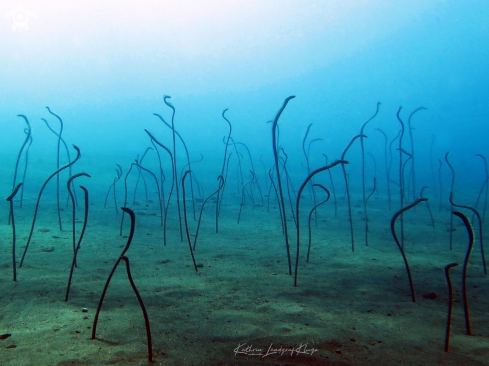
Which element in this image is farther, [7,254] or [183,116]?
[183,116]

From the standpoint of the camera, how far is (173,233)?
6.22 metres

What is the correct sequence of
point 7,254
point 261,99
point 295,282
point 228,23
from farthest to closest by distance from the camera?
point 261,99
point 228,23
point 7,254
point 295,282

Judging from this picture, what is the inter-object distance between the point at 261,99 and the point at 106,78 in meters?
73.7

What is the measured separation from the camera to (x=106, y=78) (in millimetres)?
117188

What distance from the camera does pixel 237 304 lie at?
2764 millimetres

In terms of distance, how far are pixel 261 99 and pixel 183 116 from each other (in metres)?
43.5

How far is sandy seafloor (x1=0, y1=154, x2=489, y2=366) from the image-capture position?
1.83 m

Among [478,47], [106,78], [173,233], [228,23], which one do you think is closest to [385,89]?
[478,47]

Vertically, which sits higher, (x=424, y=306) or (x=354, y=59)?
(x=354, y=59)

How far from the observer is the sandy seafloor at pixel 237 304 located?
1827 mm

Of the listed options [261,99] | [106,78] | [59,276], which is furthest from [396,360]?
[261,99]

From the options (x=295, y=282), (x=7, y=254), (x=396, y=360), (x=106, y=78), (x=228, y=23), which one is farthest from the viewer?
(x=106, y=78)

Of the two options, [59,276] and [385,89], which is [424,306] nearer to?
[59,276]

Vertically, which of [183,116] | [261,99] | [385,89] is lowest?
[183,116]
